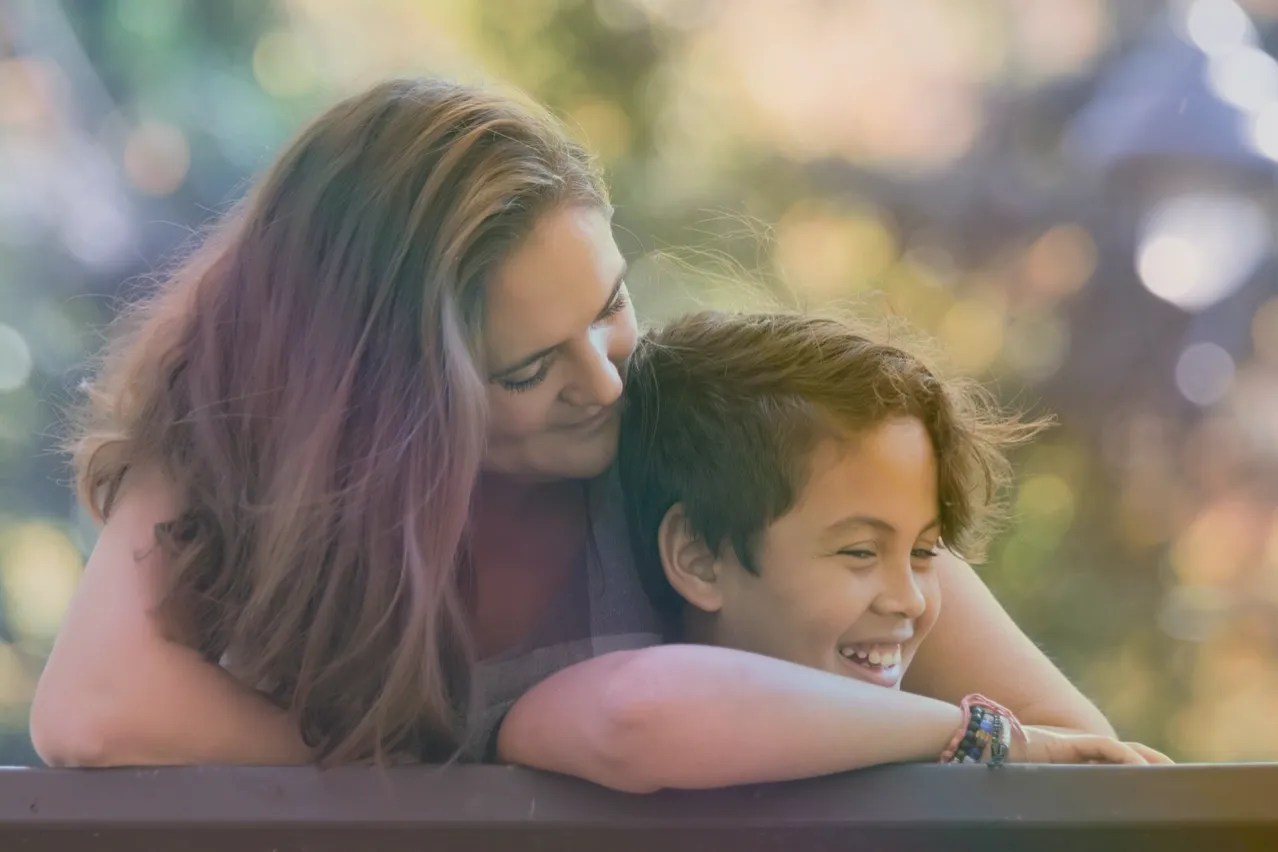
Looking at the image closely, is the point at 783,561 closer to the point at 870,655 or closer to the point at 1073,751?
the point at 870,655

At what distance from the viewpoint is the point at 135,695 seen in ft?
2.32

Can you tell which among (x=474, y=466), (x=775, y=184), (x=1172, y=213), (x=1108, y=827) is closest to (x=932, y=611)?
(x=1108, y=827)

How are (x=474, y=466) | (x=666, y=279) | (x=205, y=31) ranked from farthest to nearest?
(x=205, y=31), (x=666, y=279), (x=474, y=466)

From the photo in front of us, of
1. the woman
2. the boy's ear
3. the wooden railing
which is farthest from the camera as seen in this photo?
the boy's ear

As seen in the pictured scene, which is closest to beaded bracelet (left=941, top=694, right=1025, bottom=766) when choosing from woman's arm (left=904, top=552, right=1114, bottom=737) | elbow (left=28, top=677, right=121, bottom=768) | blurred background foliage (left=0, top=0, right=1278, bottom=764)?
woman's arm (left=904, top=552, right=1114, bottom=737)

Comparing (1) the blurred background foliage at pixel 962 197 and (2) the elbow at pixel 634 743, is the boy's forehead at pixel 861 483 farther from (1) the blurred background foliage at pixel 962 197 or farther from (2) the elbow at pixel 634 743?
(1) the blurred background foliage at pixel 962 197

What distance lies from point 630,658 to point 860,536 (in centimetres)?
20

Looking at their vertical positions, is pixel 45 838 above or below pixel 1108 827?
below

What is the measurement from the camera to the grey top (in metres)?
0.83

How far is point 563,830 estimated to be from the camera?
62 cm

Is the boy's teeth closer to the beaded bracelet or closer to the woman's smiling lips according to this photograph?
the beaded bracelet

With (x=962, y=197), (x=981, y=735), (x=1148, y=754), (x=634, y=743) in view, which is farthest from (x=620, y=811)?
(x=962, y=197)

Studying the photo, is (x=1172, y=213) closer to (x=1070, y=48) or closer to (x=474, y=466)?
(x=1070, y=48)

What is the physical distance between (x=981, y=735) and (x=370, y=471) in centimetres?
41
